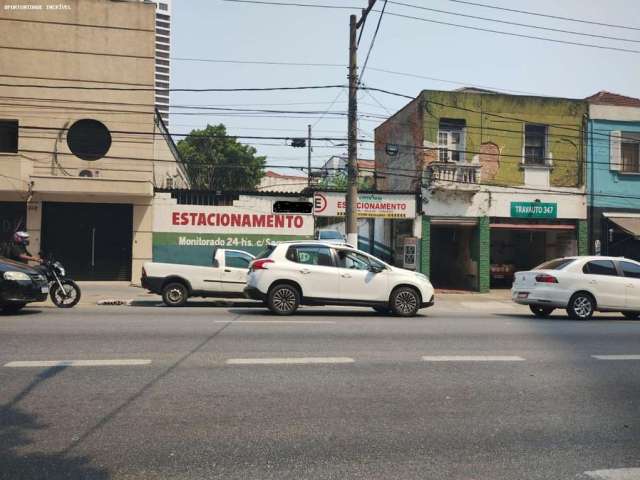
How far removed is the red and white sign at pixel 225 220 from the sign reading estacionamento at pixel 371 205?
31.1 inches

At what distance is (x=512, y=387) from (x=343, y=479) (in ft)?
10.4

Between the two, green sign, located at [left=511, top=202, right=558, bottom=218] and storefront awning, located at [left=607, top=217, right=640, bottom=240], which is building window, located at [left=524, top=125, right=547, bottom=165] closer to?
green sign, located at [left=511, top=202, right=558, bottom=218]

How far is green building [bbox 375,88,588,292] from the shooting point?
2275 centimetres

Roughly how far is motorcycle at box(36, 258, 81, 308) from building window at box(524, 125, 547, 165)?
1817 centimetres

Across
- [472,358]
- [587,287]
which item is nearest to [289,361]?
[472,358]

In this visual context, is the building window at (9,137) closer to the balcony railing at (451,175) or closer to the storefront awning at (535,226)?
the balcony railing at (451,175)

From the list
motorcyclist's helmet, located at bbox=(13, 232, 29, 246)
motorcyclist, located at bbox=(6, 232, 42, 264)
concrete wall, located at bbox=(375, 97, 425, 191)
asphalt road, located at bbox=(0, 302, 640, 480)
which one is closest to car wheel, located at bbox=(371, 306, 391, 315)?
asphalt road, located at bbox=(0, 302, 640, 480)

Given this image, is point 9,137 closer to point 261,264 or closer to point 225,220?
point 225,220

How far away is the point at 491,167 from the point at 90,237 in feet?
53.0

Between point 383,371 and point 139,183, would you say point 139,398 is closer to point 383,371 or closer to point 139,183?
point 383,371

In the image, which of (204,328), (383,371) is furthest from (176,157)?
(383,371)

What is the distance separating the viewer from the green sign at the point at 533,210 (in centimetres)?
2333

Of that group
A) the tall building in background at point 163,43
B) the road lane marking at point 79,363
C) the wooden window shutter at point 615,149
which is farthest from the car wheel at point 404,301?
the tall building in background at point 163,43

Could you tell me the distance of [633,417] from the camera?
17.0 feet
